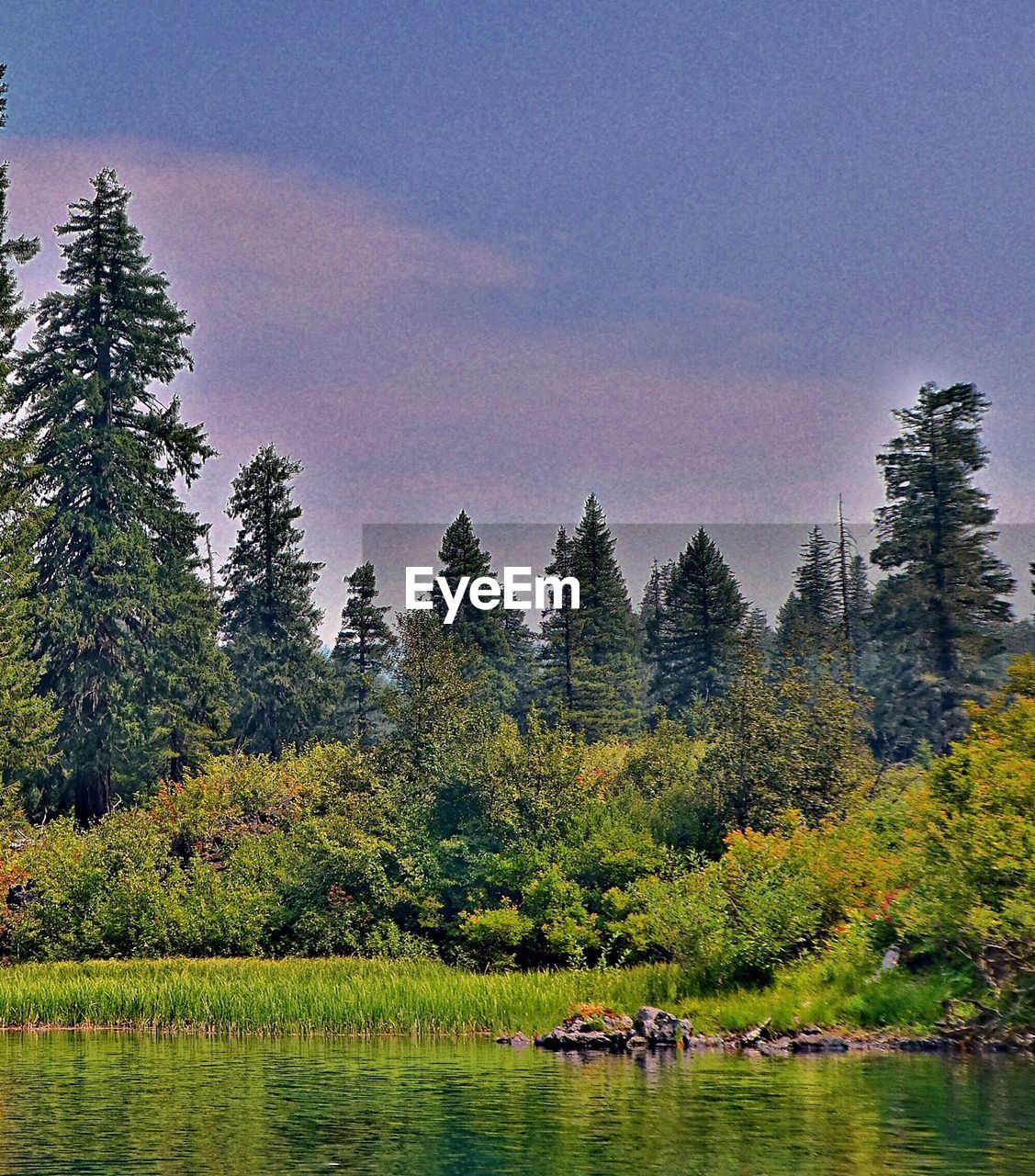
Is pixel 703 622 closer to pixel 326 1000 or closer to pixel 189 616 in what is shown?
pixel 189 616

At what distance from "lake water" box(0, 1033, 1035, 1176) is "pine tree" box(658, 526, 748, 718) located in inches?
2671

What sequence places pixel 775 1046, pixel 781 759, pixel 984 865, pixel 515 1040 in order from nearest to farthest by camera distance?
pixel 984 865, pixel 775 1046, pixel 515 1040, pixel 781 759

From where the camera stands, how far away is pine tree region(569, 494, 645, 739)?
89.1 meters

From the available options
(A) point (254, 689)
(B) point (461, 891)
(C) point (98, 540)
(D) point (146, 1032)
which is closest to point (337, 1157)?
(D) point (146, 1032)

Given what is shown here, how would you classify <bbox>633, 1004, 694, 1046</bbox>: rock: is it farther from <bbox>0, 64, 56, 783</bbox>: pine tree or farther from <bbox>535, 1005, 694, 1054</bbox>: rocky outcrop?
<bbox>0, 64, 56, 783</bbox>: pine tree

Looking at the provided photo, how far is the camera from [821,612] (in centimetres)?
9844

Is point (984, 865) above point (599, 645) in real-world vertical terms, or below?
below

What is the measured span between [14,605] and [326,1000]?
23.2 m

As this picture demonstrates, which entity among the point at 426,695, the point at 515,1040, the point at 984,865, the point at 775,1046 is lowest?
the point at 515,1040

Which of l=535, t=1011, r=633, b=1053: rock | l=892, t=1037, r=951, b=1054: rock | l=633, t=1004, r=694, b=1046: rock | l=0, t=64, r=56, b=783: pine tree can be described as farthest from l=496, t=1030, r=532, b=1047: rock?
l=0, t=64, r=56, b=783: pine tree

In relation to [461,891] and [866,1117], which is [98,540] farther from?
[866,1117]

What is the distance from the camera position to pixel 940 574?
6806 centimetres

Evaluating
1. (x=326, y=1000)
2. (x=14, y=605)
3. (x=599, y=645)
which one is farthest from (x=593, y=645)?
(x=326, y=1000)

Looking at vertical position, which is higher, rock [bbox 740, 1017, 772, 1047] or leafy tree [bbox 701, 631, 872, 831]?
leafy tree [bbox 701, 631, 872, 831]
